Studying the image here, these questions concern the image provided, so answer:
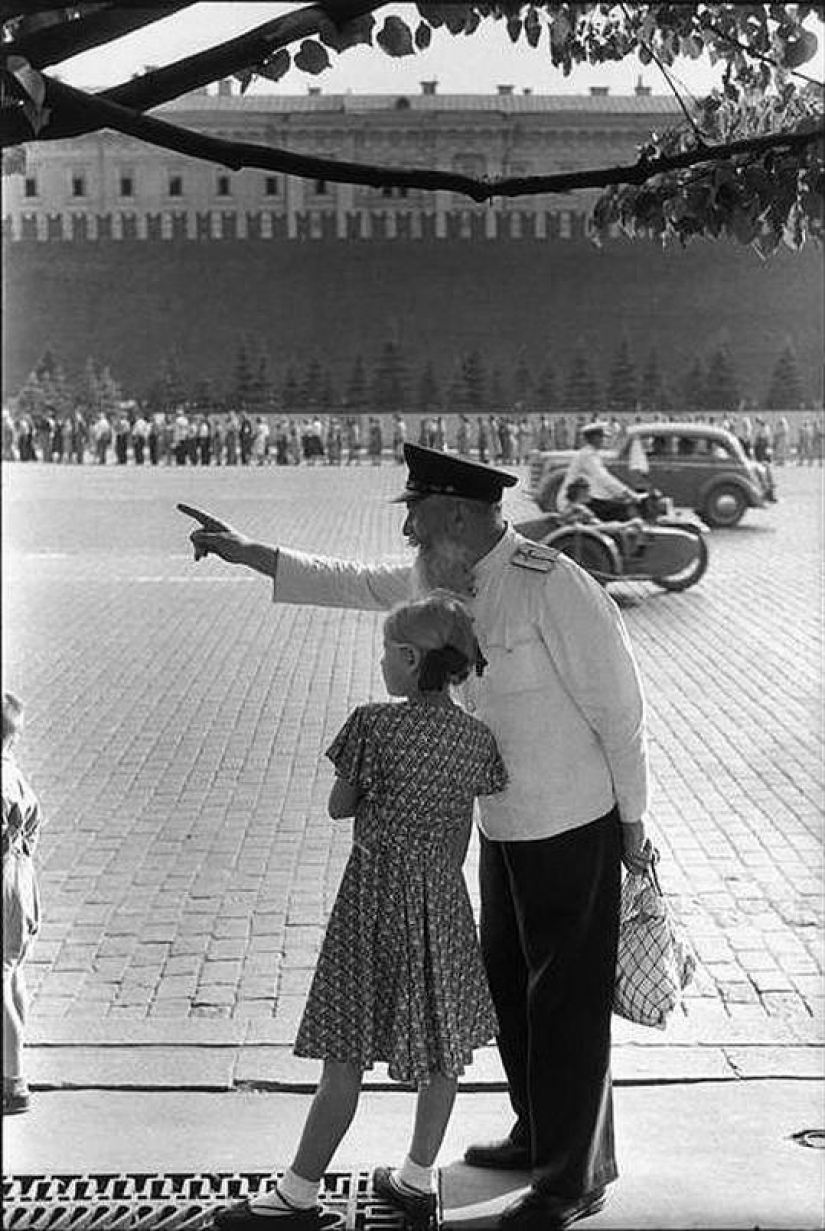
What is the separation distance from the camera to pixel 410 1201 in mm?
3613

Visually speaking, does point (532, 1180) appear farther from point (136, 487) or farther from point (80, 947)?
point (136, 487)

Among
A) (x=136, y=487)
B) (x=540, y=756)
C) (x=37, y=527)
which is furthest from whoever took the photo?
(x=136, y=487)

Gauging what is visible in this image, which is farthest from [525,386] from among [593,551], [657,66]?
[657,66]

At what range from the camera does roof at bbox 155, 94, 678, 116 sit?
15.5ft

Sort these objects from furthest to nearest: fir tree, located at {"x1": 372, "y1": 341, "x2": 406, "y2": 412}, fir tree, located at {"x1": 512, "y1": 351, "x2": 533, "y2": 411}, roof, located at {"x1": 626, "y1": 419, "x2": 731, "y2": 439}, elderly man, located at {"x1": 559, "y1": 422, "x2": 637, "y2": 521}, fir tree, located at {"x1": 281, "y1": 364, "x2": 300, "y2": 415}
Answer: roof, located at {"x1": 626, "y1": 419, "x2": 731, "y2": 439}, fir tree, located at {"x1": 281, "y1": 364, "x2": 300, "y2": 415}, elderly man, located at {"x1": 559, "y1": 422, "x2": 637, "y2": 521}, fir tree, located at {"x1": 372, "y1": 341, "x2": 406, "y2": 412}, fir tree, located at {"x1": 512, "y1": 351, "x2": 533, "y2": 411}

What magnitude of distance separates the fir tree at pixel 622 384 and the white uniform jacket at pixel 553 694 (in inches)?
327

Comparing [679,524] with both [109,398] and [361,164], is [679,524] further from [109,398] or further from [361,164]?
[109,398]

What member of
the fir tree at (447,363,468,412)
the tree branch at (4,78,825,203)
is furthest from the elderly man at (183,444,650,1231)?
the fir tree at (447,363,468,412)

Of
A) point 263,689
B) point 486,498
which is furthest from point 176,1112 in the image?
point 263,689

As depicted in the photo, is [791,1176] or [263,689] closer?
[791,1176]

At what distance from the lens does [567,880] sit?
354 cm

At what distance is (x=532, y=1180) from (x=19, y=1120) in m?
1.10

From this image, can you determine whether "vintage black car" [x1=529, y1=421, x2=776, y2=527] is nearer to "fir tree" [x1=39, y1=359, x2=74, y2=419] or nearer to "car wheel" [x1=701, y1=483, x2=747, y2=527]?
"car wheel" [x1=701, y1=483, x2=747, y2=527]

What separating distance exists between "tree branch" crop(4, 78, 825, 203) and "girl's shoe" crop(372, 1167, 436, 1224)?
1.80 meters
